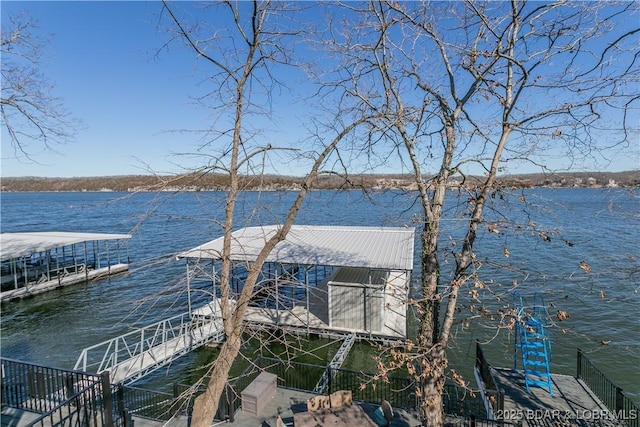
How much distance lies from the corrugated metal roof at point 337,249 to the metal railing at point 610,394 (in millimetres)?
5784

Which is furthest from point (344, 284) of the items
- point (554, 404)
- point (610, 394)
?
point (610, 394)

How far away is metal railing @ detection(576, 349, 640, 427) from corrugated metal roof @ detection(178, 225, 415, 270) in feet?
19.0

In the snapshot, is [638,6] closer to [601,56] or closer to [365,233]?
[601,56]

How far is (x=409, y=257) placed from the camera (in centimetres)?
1464

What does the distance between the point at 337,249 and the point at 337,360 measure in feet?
17.7

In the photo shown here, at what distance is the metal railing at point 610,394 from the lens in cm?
A: 836

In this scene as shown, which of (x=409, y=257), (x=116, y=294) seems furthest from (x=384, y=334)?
(x=116, y=294)

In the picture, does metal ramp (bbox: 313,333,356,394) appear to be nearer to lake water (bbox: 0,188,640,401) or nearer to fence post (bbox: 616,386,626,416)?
lake water (bbox: 0,188,640,401)

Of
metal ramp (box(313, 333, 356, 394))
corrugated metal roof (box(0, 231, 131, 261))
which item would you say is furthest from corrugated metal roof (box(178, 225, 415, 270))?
corrugated metal roof (box(0, 231, 131, 261))

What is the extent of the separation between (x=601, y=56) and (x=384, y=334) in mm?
11624

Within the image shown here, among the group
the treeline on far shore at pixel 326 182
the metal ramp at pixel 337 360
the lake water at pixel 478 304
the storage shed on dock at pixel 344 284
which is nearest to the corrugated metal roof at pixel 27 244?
the lake water at pixel 478 304

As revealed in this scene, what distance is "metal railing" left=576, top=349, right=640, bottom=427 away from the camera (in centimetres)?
836

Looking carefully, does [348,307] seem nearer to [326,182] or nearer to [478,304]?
[478,304]

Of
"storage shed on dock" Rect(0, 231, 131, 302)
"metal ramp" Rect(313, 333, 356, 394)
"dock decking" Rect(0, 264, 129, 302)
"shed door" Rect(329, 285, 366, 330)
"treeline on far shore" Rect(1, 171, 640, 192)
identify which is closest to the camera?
"treeline on far shore" Rect(1, 171, 640, 192)
